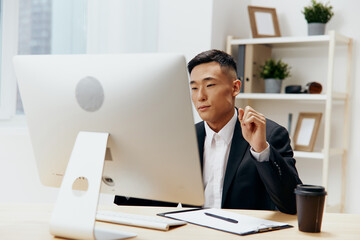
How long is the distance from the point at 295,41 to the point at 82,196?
89.8 inches

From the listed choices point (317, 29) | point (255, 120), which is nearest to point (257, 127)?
point (255, 120)

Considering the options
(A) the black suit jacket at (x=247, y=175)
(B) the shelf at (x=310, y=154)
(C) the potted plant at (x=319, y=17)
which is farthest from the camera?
(C) the potted plant at (x=319, y=17)

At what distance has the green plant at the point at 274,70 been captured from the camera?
10.8 feet

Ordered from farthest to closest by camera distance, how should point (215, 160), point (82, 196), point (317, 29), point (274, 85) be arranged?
point (274, 85), point (317, 29), point (215, 160), point (82, 196)

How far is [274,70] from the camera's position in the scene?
330 cm

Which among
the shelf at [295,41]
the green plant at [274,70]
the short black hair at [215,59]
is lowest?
the green plant at [274,70]

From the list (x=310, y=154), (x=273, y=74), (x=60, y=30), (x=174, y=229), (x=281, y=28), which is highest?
(x=281, y=28)

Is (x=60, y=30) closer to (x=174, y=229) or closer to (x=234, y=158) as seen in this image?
(x=234, y=158)

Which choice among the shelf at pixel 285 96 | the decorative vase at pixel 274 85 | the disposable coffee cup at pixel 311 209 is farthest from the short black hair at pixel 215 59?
the decorative vase at pixel 274 85

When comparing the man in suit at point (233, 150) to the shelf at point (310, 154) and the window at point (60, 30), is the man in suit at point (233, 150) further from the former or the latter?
the shelf at point (310, 154)

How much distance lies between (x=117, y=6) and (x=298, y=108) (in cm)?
138

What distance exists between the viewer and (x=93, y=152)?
1212 millimetres

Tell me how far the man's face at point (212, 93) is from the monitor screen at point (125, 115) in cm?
69

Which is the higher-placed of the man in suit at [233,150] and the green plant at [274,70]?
the green plant at [274,70]
